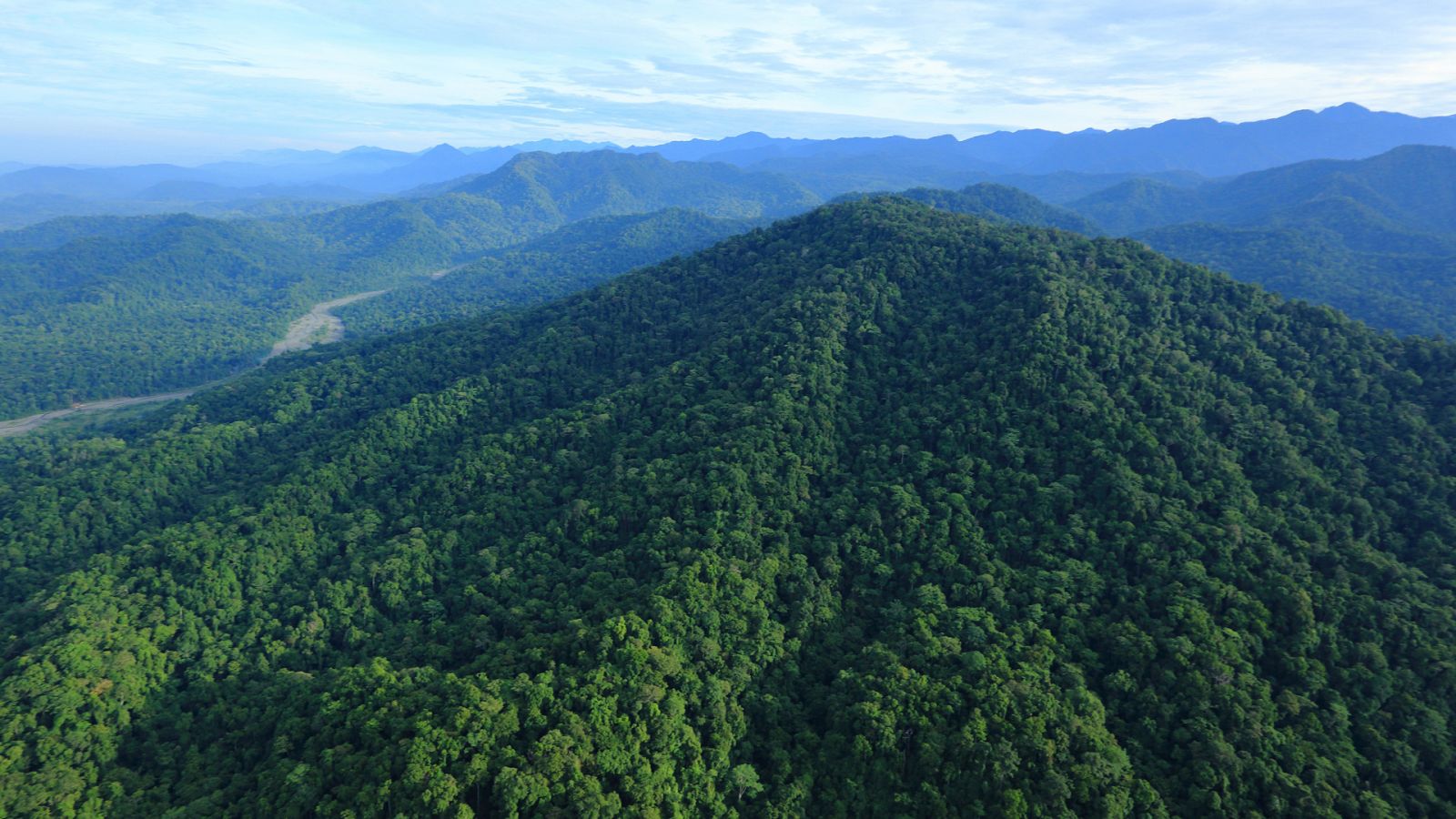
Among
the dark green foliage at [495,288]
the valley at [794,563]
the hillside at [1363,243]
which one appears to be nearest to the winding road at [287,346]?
the dark green foliage at [495,288]

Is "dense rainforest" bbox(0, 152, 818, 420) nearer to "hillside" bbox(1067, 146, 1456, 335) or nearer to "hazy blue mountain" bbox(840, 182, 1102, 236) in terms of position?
"hazy blue mountain" bbox(840, 182, 1102, 236)

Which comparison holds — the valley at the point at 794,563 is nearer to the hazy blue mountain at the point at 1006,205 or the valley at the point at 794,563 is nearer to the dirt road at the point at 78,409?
the dirt road at the point at 78,409

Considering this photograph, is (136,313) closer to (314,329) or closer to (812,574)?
(314,329)

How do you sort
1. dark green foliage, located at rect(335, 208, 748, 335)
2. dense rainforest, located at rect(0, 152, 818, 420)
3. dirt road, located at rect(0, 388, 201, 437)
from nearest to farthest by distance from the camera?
→ dirt road, located at rect(0, 388, 201, 437) → dense rainforest, located at rect(0, 152, 818, 420) → dark green foliage, located at rect(335, 208, 748, 335)

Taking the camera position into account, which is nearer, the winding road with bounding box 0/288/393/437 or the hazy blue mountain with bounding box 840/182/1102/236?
the winding road with bounding box 0/288/393/437

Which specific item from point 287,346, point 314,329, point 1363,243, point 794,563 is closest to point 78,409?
point 287,346

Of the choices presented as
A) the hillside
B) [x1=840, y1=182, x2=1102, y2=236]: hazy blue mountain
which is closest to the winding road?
[x1=840, y1=182, x2=1102, y2=236]: hazy blue mountain
